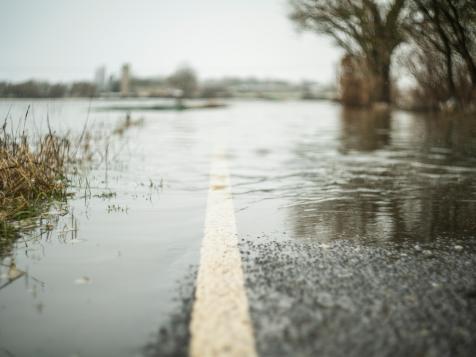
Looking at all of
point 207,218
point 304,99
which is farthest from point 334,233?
point 304,99

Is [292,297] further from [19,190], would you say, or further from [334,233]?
[19,190]

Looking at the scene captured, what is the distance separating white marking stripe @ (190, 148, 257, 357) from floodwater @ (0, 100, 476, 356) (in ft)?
0.40

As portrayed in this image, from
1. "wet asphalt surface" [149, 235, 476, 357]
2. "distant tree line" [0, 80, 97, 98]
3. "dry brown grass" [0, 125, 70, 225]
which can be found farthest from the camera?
"distant tree line" [0, 80, 97, 98]

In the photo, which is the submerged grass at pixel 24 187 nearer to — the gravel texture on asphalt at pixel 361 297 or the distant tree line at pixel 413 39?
the gravel texture on asphalt at pixel 361 297

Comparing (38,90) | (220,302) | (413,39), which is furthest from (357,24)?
(220,302)

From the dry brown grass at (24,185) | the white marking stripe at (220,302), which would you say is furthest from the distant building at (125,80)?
the white marking stripe at (220,302)

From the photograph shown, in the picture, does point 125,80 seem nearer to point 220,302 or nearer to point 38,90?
point 38,90

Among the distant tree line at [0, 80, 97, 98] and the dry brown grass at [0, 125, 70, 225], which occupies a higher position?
the distant tree line at [0, 80, 97, 98]

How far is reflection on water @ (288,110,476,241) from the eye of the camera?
385 centimetres

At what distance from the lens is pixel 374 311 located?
2318mm

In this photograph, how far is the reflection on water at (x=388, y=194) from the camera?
12.6 feet

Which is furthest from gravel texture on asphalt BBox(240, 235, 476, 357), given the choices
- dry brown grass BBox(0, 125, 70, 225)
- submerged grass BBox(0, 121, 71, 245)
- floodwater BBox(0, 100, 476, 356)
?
dry brown grass BBox(0, 125, 70, 225)

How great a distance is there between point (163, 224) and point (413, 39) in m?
11.4

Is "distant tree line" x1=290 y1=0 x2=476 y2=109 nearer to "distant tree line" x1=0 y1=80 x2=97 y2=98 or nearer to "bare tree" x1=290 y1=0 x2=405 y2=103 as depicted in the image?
"bare tree" x1=290 y1=0 x2=405 y2=103
